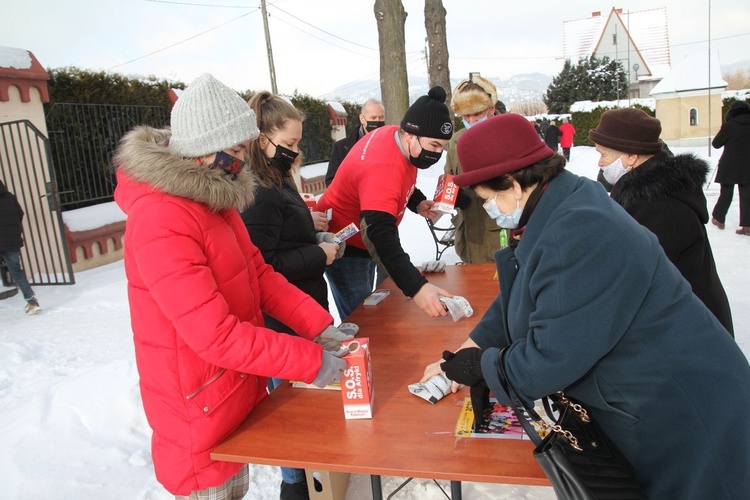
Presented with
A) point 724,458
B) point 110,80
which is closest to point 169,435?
point 724,458

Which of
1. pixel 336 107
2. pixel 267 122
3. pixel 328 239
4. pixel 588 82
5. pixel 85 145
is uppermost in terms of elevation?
pixel 588 82

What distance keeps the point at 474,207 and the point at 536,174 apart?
218 centimetres

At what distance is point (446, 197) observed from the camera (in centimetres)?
293

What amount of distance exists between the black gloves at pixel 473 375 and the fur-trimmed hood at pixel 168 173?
2.61 feet

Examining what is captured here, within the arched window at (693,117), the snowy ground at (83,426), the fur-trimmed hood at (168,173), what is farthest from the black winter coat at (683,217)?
the arched window at (693,117)

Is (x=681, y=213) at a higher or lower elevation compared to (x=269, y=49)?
lower

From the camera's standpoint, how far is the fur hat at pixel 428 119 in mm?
2518

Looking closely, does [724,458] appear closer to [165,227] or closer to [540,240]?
[540,240]

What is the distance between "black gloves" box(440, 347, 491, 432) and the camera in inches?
57.8

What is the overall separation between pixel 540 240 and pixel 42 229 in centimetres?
684

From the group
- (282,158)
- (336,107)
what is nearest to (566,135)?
(336,107)

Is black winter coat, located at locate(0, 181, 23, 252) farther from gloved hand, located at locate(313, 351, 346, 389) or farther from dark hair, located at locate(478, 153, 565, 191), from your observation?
dark hair, located at locate(478, 153, 565, 191)

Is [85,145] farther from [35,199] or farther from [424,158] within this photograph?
[424,158]

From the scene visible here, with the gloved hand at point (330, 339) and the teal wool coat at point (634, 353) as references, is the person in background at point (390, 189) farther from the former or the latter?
the teal wool coat at point (634, 353)
